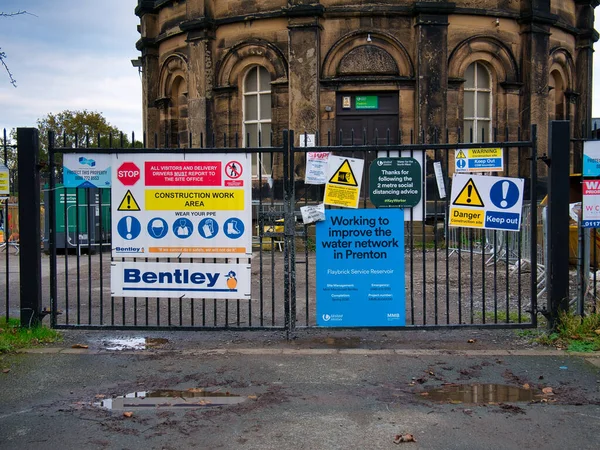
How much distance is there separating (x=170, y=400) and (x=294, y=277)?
7.56 feet

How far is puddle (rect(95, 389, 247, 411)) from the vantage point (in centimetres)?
538

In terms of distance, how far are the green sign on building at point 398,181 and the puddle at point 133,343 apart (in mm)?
3032

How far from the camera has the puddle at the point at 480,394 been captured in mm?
5484

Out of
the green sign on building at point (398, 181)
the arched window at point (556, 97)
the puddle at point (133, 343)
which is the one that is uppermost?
the arched window at point (556, 97)

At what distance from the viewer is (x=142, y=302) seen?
35.2ft

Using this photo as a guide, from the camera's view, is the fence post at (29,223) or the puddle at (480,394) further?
the fence post at (29,223)

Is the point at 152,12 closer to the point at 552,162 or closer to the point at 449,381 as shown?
the point at 552,162

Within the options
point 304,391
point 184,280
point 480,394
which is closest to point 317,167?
point 184,280

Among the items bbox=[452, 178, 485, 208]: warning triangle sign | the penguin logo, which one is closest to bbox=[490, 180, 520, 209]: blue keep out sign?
bbox=[452, 178, 485, 208]: warning triangle sign

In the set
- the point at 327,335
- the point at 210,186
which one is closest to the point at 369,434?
the point at 327,335

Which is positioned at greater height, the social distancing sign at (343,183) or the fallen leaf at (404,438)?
the social distancing sign at (343,183)

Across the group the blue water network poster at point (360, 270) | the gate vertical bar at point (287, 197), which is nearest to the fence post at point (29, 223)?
the gate vertical bar at point (287, 197)

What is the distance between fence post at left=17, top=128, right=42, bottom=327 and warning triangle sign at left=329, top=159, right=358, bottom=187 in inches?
136

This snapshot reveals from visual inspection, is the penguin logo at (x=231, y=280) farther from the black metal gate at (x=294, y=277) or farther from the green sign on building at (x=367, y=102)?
the green sign on building at (x=367, y=102)
